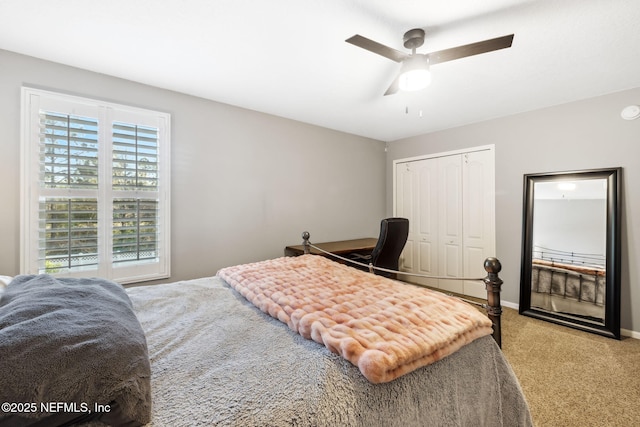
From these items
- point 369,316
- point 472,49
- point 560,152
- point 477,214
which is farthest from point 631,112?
point 369,316

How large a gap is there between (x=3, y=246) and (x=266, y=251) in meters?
2.20

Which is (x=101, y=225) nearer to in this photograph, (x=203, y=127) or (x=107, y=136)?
(x=107, y=136)

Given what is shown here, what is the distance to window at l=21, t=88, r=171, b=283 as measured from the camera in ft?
7.02

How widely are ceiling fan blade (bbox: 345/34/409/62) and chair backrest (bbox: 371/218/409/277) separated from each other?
5.08 ft

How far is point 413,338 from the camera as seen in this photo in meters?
1.02

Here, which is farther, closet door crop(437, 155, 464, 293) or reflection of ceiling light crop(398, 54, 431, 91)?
closet door crop(437, 155, 464, 293)

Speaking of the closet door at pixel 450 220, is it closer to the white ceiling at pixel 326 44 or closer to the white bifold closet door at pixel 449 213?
the white bifold closet door at pixel 449 213

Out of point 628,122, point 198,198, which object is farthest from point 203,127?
point 628,122

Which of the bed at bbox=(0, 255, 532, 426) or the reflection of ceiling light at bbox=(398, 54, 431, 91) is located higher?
the reflection of ceiling light at bbox=(398, 54, 431, 91)

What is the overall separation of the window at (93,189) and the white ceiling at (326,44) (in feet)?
1.34

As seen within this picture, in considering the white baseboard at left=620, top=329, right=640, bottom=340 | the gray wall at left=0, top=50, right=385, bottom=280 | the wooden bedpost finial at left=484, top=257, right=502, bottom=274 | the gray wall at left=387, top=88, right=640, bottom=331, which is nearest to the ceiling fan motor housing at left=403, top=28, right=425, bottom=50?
the wooden bedpost finial at left=484, top=257, right=502, bottom=274

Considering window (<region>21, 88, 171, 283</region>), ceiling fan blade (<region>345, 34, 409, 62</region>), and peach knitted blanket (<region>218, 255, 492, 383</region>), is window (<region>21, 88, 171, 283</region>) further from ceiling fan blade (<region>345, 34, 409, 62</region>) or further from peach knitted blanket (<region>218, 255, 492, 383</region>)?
ceiling fan blade (<region>345, 34, 409, 62</region>)

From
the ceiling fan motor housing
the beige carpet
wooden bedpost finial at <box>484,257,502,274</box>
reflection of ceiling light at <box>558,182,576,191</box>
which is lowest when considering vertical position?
the beige carpet

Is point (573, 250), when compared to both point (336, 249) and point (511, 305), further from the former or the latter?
point (336, 249)
